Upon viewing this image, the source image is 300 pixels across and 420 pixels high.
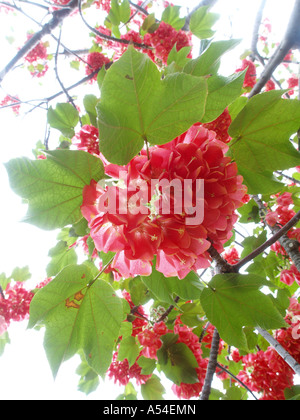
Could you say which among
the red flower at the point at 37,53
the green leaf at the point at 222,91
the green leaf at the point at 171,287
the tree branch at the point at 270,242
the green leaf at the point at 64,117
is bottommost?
the green leaf at the point at 171,287

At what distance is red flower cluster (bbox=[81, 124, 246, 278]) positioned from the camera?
57 centimetres

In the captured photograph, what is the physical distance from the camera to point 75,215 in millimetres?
687

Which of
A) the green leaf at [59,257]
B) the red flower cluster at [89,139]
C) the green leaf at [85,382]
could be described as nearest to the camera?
the red flower cluster at [89,139]

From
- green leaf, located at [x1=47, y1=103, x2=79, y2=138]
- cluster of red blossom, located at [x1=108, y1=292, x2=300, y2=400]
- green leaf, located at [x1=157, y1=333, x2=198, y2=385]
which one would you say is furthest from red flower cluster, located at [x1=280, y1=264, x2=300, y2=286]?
green leaf, located at [x1=47, y1=103, x2=79, y2=138]

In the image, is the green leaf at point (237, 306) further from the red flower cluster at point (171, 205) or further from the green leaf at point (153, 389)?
the green leaf at point (153, 389)

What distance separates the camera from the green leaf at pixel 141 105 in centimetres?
52

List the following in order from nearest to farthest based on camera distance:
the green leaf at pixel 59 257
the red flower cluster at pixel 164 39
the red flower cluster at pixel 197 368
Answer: the red flower cluster at pixel 197 368, the green leaf at pixel 59 257, the red flower cluster at pixel 164 39

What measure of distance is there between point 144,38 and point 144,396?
2.18 m

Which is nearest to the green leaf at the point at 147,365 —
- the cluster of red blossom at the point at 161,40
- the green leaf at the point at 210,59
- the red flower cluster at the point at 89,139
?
the red flower cluster at the point at 89,139

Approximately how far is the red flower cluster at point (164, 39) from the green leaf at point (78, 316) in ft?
5.16

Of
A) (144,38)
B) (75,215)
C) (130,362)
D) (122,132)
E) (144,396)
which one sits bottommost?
(144,396)

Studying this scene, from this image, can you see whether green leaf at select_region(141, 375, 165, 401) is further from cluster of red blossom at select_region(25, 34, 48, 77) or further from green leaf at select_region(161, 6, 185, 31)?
cluster of red blossom at select_region(25, 34, 48, 77)
